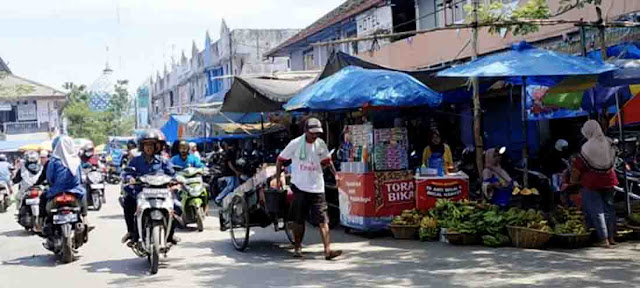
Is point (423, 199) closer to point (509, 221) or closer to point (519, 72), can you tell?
point (509, 221)

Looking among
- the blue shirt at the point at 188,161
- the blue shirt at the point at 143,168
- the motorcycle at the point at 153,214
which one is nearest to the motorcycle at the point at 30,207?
the blue shirt at the point at 188,161

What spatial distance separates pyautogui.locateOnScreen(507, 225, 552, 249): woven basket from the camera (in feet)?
28.4

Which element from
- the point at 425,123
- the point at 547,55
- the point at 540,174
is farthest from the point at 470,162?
the point at 547,55

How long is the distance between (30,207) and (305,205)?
558 cm

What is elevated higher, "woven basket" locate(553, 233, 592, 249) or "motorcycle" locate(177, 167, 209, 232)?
"motorcycle" locate(177, 167, 209, 232)

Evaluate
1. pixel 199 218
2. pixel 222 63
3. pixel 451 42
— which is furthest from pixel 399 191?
pixel 222 63

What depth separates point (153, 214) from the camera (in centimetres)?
816

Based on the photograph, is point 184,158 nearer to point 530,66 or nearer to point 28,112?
point 530,66

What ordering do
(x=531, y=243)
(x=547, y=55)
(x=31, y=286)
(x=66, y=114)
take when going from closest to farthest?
(x=31, y=286) < (x=531, y=243) < (x=547, y=55) < (x=66, y=114)

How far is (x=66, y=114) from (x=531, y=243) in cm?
6458

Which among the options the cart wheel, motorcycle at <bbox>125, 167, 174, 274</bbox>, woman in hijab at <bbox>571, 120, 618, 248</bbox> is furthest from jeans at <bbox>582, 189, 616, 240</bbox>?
motorcycle at <bbox>125, 167, 174, 274</bbox>

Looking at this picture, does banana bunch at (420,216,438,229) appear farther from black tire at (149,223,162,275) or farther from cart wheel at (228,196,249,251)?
black tire at (149,223,162,275)

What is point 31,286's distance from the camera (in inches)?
309

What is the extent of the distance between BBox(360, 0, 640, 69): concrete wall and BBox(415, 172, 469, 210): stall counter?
5731 millimetres
